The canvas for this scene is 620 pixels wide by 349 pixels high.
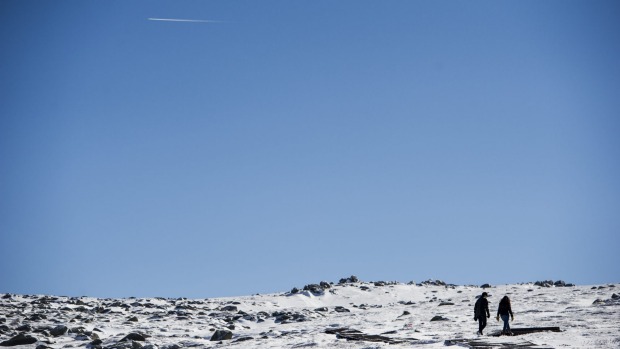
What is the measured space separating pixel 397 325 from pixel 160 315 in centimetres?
1547

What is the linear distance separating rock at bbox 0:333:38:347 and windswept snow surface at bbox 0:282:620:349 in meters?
0.29

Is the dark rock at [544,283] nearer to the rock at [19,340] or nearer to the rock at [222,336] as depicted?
the rock at [222,336]

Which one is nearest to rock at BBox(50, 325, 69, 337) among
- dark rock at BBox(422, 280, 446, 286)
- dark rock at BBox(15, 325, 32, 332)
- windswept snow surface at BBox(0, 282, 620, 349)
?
windswept snow surface at BBox(0, 282, 620, 349)

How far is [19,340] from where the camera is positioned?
2086cm

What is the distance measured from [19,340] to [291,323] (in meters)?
13.2

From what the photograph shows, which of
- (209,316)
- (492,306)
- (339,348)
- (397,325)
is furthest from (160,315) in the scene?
(492,306)

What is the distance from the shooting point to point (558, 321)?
21.8 metres

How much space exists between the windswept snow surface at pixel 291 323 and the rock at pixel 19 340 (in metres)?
0.29

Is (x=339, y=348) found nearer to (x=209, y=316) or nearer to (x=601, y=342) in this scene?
(x=601, y=342)

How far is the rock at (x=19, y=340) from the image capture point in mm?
20641

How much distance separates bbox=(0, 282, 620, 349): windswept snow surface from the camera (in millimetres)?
18141

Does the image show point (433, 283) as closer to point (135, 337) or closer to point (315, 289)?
point (315, 289)

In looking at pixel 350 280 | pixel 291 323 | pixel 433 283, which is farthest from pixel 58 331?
pixel 433 283

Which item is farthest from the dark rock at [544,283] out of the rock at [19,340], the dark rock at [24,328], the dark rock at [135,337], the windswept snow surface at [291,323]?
the rock at [19,340]
